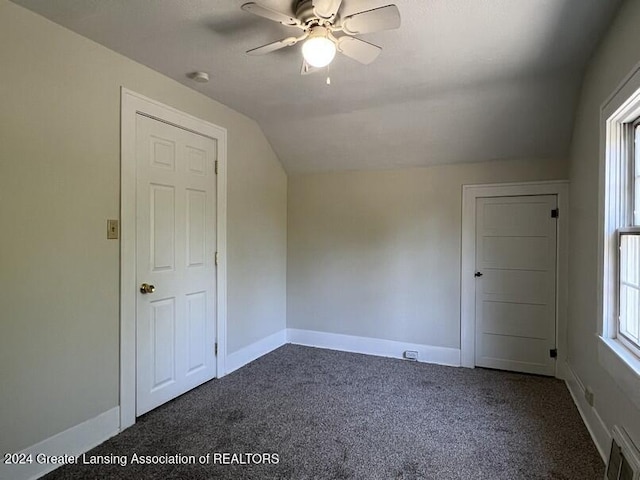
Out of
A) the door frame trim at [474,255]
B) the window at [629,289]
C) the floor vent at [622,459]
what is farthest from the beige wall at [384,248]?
the floor vent at [622,459]

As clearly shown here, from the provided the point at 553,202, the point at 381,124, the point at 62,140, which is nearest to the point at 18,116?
the point at 62,140

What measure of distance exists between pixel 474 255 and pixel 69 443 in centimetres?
350

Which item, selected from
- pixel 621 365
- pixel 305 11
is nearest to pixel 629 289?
pixel 621 365

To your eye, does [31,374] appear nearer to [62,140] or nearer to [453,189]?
[62,140]

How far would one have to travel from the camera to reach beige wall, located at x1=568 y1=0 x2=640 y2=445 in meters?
1.79

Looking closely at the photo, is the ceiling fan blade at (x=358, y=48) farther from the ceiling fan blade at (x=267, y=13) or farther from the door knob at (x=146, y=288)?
the door knob at (x=146, y=288)

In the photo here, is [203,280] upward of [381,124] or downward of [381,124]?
downward

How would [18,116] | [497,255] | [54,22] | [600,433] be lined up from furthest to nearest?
1. [497,255]
2. [600,433]
3. [54,22]
4. [18,116]

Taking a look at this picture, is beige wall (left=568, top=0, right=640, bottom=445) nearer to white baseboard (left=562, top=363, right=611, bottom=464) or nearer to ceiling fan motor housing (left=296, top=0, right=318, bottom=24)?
white baseboard (left=562, top=363, right=611, bottom=464)

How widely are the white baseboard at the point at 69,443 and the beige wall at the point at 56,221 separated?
0.04 metres

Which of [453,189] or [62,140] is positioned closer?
[62,140]

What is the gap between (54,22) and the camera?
2.02 meters

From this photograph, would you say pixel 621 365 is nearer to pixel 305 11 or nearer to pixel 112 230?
pixel 305 11

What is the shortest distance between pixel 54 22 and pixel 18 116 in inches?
23.2
